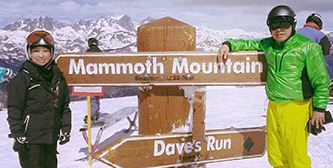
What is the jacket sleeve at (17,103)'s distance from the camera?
3045mm

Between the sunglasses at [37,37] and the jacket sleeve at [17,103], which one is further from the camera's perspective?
the sunglasses at [37,37]

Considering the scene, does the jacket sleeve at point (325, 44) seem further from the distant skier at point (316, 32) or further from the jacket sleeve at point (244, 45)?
the jacket sleeve at point (244, 45)

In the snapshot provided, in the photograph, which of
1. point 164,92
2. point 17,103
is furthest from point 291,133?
point 17,103

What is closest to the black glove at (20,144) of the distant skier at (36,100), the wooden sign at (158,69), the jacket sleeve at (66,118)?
the distant skier at (36,100)

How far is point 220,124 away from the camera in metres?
7.80

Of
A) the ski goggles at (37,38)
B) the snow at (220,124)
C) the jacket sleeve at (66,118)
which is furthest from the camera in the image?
the snow at (220,124)

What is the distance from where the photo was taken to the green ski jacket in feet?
9.89

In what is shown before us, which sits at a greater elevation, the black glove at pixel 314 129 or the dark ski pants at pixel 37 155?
the black glove at pixel 314 129

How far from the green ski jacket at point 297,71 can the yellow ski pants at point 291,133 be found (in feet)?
0.24

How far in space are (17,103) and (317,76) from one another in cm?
231

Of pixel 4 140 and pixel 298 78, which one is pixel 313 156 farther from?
pixel 4 140

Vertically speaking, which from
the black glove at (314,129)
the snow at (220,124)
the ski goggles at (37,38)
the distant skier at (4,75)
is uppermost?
the ski goggles at (37,38)

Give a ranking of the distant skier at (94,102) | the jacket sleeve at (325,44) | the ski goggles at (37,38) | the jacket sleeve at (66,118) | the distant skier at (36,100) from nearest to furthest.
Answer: the distant skier at (36,100) → the ski goggles at (37,38) → the jacket sleeve at (66,118) → the jacket sleeve at (325,44) → the distant skier at (94,102)

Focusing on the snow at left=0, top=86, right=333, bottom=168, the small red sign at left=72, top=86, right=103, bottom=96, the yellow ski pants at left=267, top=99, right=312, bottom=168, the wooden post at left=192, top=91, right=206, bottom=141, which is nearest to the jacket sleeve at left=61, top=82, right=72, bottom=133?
the wooden post at left=192, top=91, right=206, bottom=141
